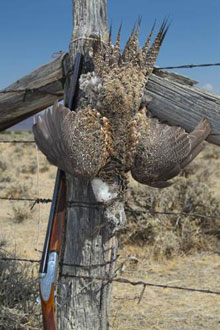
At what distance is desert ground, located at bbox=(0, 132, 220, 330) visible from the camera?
3273 mm

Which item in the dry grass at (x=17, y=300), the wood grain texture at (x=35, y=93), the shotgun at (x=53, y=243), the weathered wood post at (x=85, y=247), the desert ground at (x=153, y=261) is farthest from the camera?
the desert ground at (x=153, y=261)

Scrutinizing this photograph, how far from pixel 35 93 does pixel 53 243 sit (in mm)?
829

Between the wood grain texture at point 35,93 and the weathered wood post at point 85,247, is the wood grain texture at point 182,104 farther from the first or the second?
the wood grain texture at point 35,93

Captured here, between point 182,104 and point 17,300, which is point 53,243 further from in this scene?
point 17,300

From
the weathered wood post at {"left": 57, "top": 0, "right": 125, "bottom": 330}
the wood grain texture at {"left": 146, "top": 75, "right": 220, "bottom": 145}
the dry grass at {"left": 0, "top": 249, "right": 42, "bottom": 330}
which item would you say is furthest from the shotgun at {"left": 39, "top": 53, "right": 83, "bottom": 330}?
the dry grass at {"left": 0, "top": 249, "right": 42, "bottom": 330}

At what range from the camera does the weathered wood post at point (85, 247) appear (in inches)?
80.7

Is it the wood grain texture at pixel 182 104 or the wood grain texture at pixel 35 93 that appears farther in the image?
the wood grain texture at pixel 35 93

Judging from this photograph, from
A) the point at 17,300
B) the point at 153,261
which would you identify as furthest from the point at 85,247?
the point at 153,261

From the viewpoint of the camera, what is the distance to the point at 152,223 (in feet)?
19.6

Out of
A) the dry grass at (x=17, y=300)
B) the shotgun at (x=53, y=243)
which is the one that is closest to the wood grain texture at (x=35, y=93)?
the shotgun at (x=53, y=243)

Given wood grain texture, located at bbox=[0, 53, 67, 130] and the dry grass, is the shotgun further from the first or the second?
the dry grass

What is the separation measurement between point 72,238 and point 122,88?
82cm

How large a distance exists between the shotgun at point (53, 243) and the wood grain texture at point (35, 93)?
140 millimetres

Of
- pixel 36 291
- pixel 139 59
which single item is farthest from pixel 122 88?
pixel 36 291
